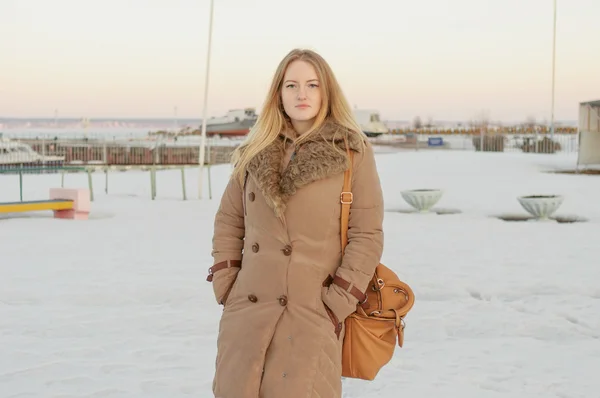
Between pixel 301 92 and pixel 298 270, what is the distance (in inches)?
24.9

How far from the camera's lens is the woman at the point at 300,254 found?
2.57 m

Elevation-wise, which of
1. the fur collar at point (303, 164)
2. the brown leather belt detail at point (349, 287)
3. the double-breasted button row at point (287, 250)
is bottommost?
the brown leather belt detail at point (349, 287)

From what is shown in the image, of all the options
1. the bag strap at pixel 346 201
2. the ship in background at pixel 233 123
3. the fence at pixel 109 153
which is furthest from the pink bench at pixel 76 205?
the ship in background at pixel 233 123

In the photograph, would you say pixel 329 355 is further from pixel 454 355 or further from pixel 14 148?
pixel 14 148

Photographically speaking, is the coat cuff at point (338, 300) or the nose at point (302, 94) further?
the nose at point (302, 94)

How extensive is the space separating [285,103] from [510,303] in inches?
184

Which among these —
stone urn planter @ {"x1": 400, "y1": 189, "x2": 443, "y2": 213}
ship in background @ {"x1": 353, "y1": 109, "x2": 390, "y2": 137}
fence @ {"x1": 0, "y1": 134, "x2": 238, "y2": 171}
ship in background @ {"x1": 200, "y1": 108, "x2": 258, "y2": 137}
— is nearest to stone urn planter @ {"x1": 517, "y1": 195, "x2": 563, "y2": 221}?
stone urn planter @ {"x1": 400, "y1": 189, "x2": 443, "y2": 213}

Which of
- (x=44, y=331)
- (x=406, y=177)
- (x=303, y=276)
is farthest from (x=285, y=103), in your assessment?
(x=406, y=177)

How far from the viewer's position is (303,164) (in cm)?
262

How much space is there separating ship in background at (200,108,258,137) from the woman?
217 ft

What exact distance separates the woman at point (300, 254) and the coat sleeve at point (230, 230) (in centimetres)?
3

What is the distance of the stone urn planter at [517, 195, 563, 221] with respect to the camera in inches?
534

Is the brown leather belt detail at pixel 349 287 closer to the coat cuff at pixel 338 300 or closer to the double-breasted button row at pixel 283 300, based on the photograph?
the coat cuff at pixel 338 300

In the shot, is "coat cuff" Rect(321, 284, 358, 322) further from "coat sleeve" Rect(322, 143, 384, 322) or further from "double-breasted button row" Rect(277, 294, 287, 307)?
"double-breasted button row" Rect(277, 294, 287, 307)
